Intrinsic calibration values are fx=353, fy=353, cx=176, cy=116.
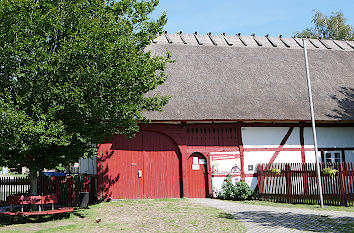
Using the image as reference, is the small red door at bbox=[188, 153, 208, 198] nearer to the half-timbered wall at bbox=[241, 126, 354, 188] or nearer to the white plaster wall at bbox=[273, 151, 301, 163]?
the half-timbered wall at bbox=[241, 126, 354, 188]

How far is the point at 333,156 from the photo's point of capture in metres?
18.5

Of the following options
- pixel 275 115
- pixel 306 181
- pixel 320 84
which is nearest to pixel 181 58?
pixel 275 115

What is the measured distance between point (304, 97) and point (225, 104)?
4.71m

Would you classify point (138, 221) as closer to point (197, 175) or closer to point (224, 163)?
point (197, 175)

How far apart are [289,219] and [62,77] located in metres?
8.37

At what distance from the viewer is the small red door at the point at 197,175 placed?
56.7 feet

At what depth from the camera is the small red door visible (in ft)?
56.7

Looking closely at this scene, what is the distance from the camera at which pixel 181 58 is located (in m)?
20.5

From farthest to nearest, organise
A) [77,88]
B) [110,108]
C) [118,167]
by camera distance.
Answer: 1. [118,167]
2. [110,108]
3. [77,88]

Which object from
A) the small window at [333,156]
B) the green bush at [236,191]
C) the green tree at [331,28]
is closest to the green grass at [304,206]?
the green bush at [236,191]

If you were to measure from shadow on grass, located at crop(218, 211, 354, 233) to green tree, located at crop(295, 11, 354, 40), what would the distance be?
96.6 ft

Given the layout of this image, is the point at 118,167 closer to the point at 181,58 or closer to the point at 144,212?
the point at 144,212

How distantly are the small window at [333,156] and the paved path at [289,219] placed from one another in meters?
5.96

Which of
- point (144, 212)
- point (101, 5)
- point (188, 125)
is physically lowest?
point (144, 212)
